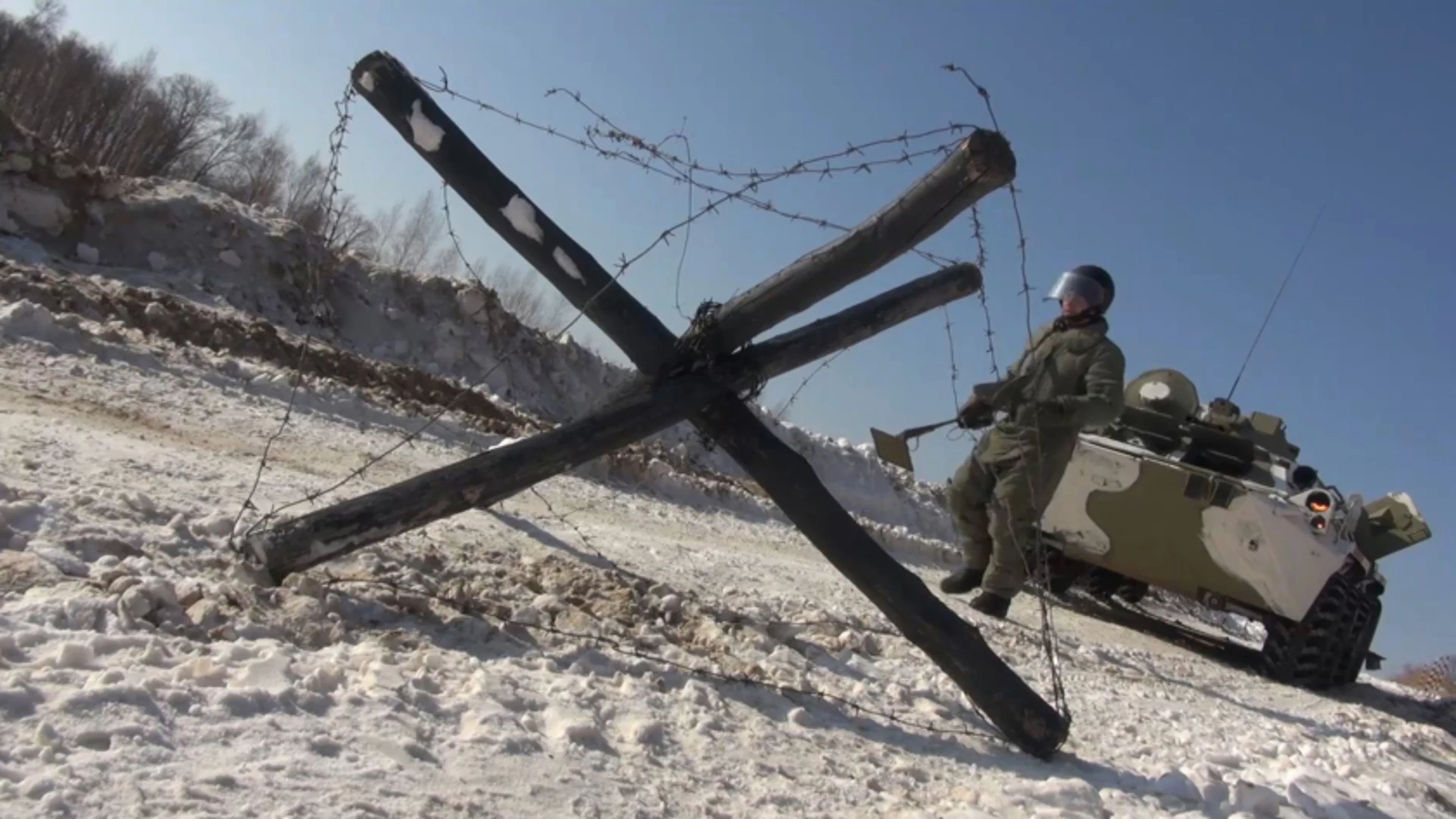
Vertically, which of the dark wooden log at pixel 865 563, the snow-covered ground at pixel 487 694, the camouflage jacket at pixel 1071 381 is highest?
the camouflage jacket at pixel 1071 381

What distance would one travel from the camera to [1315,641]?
7.56 metres

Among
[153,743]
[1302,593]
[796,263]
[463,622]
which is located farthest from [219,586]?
[1302,593]

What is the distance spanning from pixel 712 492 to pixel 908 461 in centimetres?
452

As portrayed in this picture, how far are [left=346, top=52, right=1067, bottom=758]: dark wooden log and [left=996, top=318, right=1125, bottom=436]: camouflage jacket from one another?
6.19 feet

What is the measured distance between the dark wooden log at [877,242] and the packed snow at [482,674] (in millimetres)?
475

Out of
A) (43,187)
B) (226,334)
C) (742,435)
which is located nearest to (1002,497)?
(742,435)

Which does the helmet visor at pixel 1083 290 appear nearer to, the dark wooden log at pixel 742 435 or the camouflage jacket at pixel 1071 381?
the camouflage jacket at pixel 1071 381

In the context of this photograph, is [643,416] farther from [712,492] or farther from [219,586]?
[712,492]

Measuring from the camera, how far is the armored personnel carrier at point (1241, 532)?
7.38 meters

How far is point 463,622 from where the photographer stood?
10.8ft

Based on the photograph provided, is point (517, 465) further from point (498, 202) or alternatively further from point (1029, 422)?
point (1029, 422)

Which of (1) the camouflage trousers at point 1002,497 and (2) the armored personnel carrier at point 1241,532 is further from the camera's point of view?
(2) the armored personnel carrier at point 1241,532

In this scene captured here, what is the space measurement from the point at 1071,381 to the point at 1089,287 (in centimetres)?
56

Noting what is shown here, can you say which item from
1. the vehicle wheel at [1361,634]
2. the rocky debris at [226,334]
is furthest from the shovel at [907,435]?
the vehicle wheel at [1361,634]
